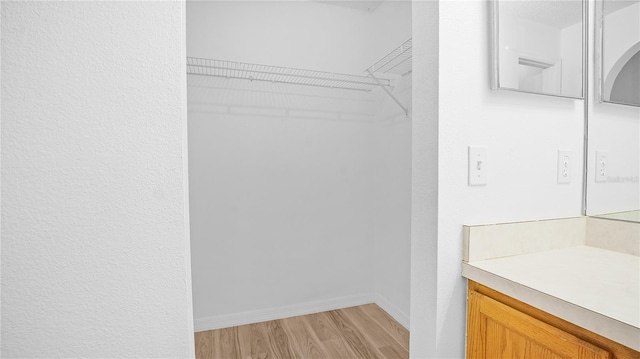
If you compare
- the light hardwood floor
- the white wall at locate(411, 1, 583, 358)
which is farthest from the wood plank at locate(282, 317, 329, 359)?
the white wall at locate(411, 1, 583, 358)

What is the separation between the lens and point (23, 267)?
57 centimetres

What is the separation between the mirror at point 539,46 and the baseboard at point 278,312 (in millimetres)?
1963

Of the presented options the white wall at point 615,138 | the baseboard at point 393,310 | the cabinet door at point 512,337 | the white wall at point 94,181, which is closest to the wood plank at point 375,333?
the baseboard at point 393,310

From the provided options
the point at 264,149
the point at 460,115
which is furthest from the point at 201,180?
the point at 460,115

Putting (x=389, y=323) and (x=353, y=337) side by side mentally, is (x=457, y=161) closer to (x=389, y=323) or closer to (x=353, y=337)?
(x=353, y=337)

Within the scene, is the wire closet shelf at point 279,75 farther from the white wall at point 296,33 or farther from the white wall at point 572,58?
the white wall at point 572,58

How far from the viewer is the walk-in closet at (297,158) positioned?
2.10 m

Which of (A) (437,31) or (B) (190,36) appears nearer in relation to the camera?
(A) (437,31)

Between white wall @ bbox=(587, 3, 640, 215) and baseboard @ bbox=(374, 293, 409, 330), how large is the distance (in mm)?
1401

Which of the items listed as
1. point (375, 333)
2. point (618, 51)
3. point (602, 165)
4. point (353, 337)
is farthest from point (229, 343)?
point (618, 51)

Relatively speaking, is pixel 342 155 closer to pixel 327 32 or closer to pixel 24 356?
pixel 327 32

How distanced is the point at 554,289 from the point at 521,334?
146 mm

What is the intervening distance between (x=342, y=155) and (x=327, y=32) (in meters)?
0.94

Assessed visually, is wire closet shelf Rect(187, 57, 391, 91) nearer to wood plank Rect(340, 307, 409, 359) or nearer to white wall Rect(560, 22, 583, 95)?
white wall Rect(560, 22, 583, 95)
